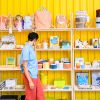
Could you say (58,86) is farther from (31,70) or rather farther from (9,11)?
(9,11)

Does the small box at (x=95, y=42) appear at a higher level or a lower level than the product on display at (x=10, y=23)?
lower

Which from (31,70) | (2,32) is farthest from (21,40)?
(31,70)

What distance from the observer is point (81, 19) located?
495 cm

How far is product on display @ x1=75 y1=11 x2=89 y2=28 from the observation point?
4.95 m

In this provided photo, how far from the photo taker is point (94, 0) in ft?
17.3

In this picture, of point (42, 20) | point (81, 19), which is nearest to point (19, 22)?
point (42, 20)

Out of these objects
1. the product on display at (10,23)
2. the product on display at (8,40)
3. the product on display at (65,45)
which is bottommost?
the product on display at (65,45)

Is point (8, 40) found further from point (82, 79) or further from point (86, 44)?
point (82, 79)

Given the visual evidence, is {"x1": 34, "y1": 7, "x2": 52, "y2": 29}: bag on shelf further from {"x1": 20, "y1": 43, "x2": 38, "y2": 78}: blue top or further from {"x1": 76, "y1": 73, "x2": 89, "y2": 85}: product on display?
{"x1": 76, "y1": 73, "x2": 89, "y2": 85}: product on display

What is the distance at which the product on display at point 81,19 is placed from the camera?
495cm

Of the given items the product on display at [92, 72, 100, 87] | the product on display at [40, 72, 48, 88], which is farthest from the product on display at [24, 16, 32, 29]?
the product on display at [92, 72, 100, 87]

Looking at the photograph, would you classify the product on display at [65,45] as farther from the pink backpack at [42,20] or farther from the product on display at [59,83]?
the product on display at [59,83]

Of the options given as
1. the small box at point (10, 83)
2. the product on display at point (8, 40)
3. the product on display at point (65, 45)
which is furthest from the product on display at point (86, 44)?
the small box at point (10, 83)

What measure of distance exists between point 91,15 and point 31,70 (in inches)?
70.1
